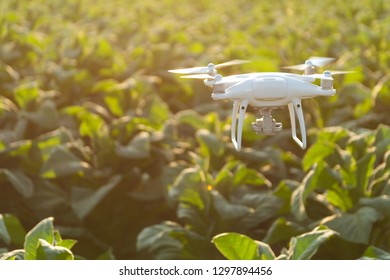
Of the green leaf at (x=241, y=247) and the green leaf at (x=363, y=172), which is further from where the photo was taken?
the green leaf at (x=363, y=172)

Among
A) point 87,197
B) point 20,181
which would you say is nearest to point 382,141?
point 87,197

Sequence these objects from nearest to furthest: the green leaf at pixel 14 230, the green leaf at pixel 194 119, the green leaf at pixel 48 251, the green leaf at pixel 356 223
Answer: the green leaf at pixel 48 251
the green leaf at pixel 356 223
the green leaf at pixel 14 230
the green leaf at pixel 194 119

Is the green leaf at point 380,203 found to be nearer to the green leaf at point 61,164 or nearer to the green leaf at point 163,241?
the green leaf at point 163,241

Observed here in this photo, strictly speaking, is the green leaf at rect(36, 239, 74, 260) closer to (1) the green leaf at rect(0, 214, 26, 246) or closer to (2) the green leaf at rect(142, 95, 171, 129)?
(1) the green leaf at rect(0, 214, 26, 246)

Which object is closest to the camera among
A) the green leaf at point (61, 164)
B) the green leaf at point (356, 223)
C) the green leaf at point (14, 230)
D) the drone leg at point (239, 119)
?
Result: the drone leg at point (239, 119)

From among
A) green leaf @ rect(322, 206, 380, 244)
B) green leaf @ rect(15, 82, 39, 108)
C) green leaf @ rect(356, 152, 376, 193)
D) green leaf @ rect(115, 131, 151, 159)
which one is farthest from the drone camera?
green leaf @ rect(15, 82, 39, 108)

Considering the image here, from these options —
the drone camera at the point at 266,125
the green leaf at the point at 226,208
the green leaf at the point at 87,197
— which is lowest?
the green leaf at the point at 87,197

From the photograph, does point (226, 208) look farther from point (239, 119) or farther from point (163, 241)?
point (239, 119)

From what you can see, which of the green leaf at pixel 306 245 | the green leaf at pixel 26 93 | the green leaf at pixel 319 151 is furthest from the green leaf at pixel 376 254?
the green leaf at pixel 26 93
